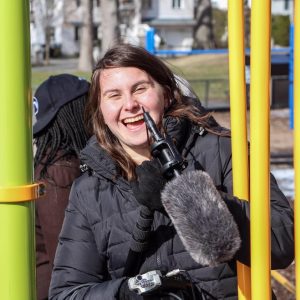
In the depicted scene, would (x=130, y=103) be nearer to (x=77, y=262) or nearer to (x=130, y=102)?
(x=130, y=102)

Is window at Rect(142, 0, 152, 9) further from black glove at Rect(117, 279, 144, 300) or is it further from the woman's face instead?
black glove at Rect(117, 279, 144, 300)

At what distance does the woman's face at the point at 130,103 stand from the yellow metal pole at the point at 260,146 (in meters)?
0.56

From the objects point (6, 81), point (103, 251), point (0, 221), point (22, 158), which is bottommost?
point (103, 251)

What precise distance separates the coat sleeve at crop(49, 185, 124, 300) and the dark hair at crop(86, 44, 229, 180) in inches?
7.5

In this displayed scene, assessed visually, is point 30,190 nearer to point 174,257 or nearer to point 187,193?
point 187,193

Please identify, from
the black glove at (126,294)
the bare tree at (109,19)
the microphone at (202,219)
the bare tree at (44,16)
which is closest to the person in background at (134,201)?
the black glove at (126,294)

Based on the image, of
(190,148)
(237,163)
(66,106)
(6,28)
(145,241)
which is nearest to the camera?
(6,28)

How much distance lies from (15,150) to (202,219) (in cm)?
43

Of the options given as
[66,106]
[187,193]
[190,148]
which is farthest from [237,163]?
[66,106]

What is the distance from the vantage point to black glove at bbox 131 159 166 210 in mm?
1723

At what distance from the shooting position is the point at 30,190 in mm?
1591

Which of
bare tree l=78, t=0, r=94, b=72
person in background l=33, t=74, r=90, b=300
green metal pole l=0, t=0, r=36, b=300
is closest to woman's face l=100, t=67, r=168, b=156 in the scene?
green metal pole l=0, t=0, r=36, b=300

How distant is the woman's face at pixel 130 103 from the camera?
6.77 ft

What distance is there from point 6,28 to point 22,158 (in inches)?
10.9
